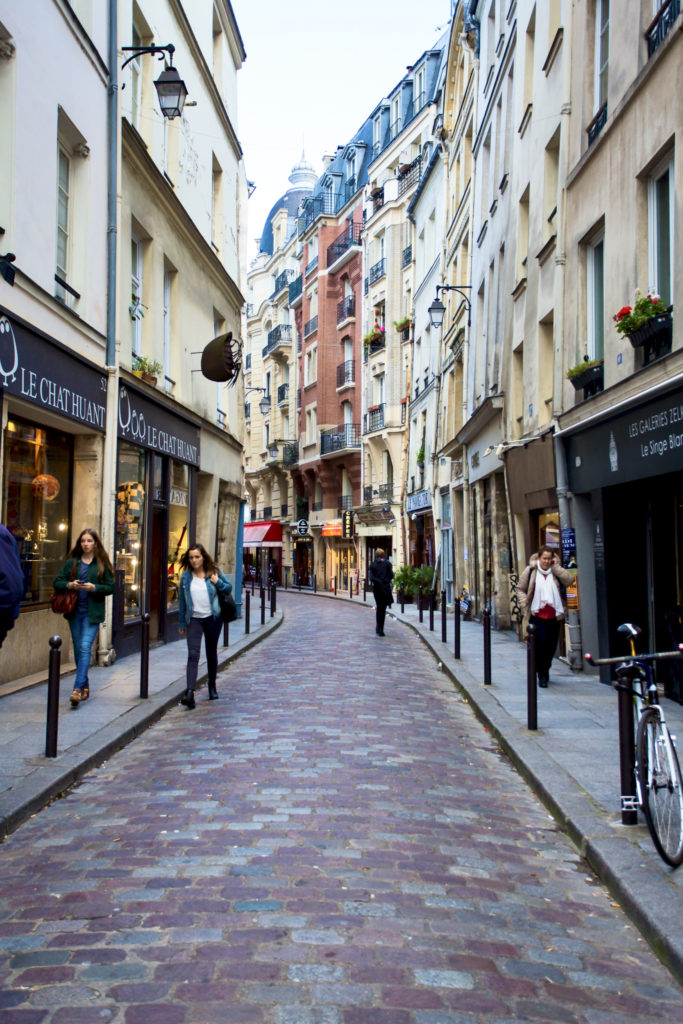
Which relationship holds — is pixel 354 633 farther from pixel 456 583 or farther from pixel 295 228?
pixel 295 228

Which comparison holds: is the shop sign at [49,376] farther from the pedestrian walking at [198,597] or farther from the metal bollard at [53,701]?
the metal bollard at [53,701]

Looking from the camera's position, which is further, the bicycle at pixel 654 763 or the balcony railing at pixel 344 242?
the balcony railing at pixel 344 242

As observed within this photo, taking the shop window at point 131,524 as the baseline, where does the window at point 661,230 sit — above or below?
above

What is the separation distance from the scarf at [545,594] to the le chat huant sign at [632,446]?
1.26 meters

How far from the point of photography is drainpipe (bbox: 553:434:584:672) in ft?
39.2

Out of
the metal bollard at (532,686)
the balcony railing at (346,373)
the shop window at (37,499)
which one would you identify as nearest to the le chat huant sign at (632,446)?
the metal bollard at (532,686)

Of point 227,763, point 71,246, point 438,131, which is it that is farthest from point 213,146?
point 227,763

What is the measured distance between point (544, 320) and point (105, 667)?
826 centimetres

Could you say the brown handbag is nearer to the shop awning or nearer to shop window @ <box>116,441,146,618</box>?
shop window @ <box>116,441,146,618</box>

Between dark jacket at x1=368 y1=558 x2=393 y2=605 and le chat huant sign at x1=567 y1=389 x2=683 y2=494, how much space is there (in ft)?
22.5

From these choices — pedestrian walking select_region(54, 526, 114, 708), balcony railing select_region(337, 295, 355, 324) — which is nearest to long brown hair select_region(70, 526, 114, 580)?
pedestrian walking select_region(54, 526, 114, 708)

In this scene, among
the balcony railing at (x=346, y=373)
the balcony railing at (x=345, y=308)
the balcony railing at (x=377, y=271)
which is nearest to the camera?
the balcony railing at (x=377, y=271)

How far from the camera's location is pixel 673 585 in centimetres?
988

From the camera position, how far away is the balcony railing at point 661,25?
28.4 feet
